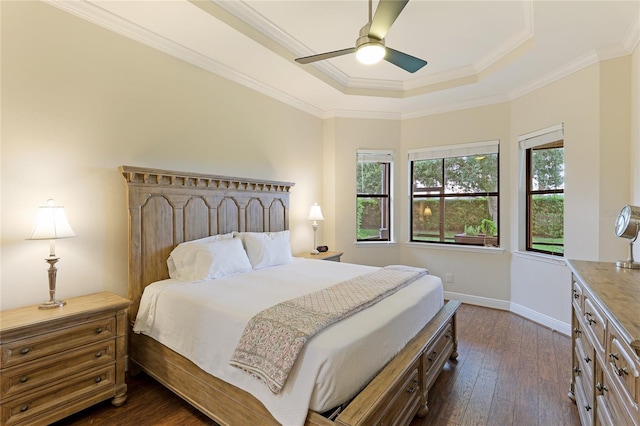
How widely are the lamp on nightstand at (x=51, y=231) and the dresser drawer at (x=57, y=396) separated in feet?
1.67

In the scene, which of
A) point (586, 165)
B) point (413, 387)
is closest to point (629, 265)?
point (586, 165)

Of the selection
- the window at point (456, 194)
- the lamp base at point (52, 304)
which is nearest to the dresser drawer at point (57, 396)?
the lamp base at point (52, 304)

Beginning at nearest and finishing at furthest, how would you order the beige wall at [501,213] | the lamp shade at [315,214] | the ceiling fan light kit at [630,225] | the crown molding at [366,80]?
the ceiling fan light kit at [630,225] → the crown molding at [366,80] → the beige wall at [501,213] → the lamp shade at [315,214]

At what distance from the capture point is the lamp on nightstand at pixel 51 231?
1.98 m

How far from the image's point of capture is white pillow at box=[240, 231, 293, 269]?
3148 mm

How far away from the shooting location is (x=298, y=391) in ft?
4.70

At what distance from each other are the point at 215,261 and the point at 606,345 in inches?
102

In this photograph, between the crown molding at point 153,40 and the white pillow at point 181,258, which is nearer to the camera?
the crown molding at point 153,40

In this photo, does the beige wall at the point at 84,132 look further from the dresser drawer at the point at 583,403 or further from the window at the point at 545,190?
the window at the point at 545,190

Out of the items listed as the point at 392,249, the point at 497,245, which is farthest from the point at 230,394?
the point at 497,245

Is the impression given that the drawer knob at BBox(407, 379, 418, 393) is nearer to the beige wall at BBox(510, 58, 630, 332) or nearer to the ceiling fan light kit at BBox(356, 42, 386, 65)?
the ceiling fan light kit at BBox(356, 42, 386, 65)

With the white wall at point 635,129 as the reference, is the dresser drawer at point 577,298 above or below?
below

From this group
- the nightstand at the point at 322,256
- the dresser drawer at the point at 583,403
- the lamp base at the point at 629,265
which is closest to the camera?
the dresser drawer at the point at 583,403

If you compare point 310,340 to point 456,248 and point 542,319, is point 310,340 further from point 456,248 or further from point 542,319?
point 456,248
